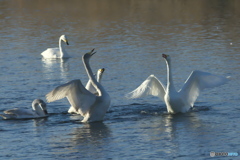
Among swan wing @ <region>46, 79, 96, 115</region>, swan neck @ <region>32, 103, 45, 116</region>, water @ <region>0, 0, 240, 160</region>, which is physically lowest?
water @ <region>0, 0, 240, 160</region>

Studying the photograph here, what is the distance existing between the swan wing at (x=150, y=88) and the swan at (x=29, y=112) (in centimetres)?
192

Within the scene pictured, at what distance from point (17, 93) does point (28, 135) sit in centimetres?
353

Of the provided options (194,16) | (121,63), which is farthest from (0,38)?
(194,16)

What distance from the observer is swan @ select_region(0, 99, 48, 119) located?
42.6ft

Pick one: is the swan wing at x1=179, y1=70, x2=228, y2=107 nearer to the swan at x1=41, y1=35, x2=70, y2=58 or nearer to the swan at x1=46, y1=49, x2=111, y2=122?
the swan at x1=46, y1=49, x2=111, y2=122

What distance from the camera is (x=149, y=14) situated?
112 ft

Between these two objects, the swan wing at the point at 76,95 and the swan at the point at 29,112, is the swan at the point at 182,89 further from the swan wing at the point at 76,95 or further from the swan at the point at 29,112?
the swan at the point at 29,112

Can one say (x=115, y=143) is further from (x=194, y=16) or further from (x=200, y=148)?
(x=194, y=16)

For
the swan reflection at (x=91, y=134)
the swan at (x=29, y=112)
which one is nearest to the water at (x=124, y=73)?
the swan reflection at (x=91, y=134)

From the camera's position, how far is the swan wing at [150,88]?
45.2 ft

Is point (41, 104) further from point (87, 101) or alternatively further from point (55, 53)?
point (55, 53)

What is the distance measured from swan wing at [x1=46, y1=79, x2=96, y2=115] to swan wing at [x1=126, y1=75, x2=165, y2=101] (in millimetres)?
1284

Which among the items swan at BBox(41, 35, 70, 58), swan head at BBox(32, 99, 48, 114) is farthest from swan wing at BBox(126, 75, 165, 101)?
swan at BBox(41, 35, 70, 58)

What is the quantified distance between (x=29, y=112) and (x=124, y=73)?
Result: 16.6 ft
